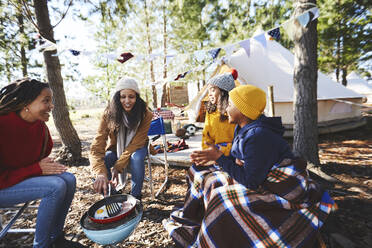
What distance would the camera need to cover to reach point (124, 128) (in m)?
2.39

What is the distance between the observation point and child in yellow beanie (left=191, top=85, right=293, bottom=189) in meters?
1.26

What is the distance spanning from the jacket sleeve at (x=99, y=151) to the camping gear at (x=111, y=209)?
0.44 metres

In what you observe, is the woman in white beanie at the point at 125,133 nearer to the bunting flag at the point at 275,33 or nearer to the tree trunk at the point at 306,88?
the tree trunk at the point at 306,88

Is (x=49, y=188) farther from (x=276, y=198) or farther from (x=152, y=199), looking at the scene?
(x=276, y=198)

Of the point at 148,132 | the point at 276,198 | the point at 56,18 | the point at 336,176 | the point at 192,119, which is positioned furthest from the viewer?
the point at 192,119

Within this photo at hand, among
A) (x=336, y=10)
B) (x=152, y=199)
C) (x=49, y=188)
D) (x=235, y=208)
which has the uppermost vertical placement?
(x=336, y=10)

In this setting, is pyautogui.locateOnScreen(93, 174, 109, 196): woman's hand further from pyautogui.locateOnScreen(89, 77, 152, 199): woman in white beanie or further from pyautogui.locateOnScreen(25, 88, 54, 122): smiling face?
pyautogui.locateOnScreen(25, 88, 54, 122): smiling face

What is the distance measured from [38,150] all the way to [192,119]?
650 centimetres

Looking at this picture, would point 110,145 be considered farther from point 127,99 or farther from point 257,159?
point 257,159

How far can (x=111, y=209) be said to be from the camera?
1431 mm

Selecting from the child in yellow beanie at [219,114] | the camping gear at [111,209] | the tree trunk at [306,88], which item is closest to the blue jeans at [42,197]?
the camping gear at [111,209]

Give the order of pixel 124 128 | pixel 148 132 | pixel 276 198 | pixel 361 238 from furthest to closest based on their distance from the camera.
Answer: pixel 148 132, pixel 124 128, pixel 361 238, pixel 276 198

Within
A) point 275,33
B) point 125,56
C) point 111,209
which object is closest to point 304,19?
point 275,33

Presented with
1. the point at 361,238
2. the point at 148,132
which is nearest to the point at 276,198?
the point at 361,238
